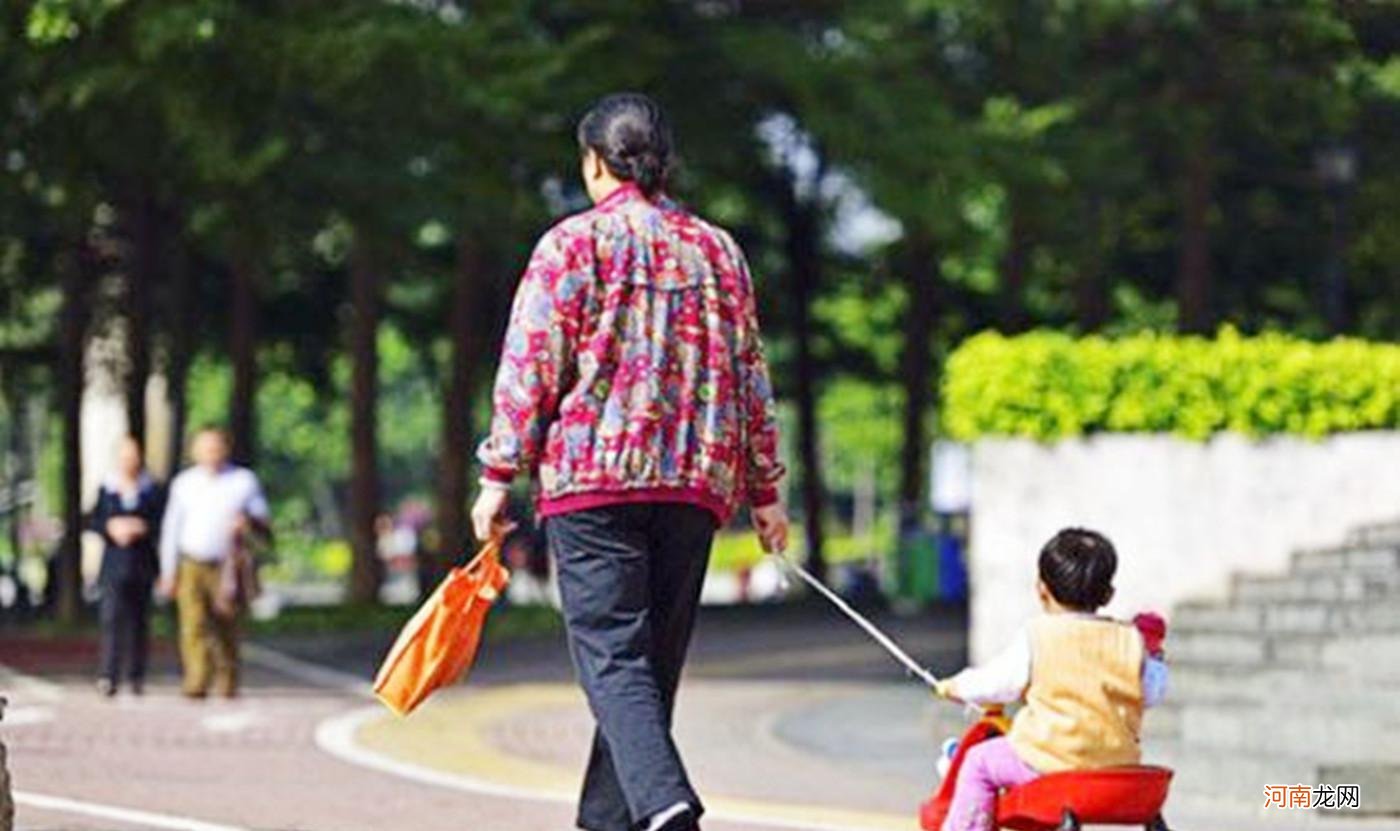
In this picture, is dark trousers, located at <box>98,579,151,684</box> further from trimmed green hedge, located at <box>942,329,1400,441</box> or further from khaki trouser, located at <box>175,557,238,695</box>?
trimmed green hedge, located at <box>942,329,1400,441</box>

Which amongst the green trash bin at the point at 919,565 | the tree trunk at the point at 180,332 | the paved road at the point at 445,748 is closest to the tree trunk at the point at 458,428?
the tree trunk at the point at 180,332

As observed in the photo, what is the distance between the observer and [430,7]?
89.2 ft

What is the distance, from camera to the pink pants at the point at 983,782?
8164 mm

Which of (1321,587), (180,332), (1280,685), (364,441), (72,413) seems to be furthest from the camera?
(180,332)

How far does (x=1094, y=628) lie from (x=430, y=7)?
64.0ft

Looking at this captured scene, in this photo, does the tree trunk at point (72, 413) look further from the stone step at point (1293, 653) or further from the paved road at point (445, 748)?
the stone step at point (1293, 653)

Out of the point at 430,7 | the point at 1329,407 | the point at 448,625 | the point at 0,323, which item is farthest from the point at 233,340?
the point at 448,625

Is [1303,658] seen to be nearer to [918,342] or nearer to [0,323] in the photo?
[0,323]

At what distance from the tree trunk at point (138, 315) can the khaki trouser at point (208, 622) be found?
1282 centimetres

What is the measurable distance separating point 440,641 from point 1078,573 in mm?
1504

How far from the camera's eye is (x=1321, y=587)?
1705cm

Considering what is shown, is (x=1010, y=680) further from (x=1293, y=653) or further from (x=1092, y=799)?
(x=1293, y=653)

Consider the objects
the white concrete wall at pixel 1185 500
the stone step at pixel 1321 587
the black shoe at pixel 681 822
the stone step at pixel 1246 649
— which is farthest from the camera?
the white concrete wall at pixel 1185 500

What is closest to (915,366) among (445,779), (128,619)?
(128,619)
